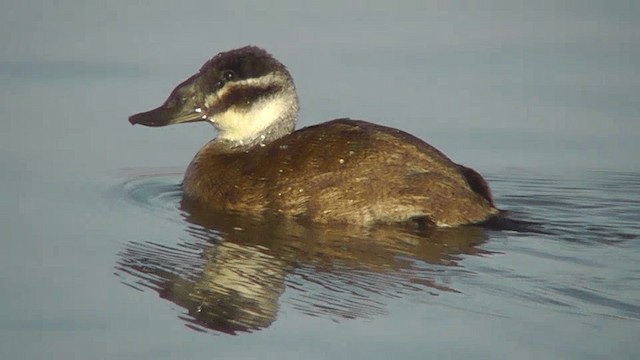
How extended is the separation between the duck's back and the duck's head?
649mm

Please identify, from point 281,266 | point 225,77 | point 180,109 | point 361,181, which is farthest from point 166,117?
point 281,266

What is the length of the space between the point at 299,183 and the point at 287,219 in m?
0.23

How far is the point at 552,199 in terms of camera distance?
35.0 ft

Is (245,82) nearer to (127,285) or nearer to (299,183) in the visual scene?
(299,183)

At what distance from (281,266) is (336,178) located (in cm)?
97

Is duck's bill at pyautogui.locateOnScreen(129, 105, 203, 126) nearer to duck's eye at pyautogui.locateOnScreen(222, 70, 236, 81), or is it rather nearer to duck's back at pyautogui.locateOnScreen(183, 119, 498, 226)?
duck's eye at pyautogui.locateOnScreen(222, 70, 236, 81)

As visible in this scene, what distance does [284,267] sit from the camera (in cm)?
879

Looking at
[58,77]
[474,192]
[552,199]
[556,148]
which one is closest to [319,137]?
[474,192]

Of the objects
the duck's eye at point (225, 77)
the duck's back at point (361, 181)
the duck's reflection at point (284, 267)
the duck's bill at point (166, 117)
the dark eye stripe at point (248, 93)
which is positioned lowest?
the duck's reflection at point (284, 267)

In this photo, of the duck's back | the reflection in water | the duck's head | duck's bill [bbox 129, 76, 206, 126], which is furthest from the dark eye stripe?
the reflection in water

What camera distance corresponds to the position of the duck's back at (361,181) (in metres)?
9.52

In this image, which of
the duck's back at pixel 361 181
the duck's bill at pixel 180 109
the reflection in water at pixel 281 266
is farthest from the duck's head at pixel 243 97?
the reflection in water at pixel 281 266

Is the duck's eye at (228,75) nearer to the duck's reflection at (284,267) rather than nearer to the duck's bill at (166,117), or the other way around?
the duck's bill at (166,117)

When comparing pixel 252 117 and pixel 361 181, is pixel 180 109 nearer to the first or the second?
pixel 252 117
